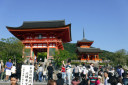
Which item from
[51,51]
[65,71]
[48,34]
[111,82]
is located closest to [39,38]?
[48,34]

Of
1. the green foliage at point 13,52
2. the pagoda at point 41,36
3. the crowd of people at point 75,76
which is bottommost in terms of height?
the crowd of people at point 75,76

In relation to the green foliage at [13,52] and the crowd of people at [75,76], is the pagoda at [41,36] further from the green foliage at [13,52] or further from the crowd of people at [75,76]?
the crowd of people at [75,76]

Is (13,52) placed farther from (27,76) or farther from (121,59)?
(121,59)

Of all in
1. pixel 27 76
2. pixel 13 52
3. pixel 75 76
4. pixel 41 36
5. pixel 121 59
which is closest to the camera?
pixel 27 76

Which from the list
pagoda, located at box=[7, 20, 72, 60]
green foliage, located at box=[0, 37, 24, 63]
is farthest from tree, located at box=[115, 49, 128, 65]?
green foliage, located at box=[0, 37, 24, 63]

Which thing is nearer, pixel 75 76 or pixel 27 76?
pixel 27 76

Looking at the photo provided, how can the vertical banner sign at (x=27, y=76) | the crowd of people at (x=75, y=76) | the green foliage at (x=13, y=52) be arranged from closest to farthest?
1. the crowd of people at (x=75, y=76)
2. the vertical banner sign at (x=27, y=76)
3. the green foliage at (x=13, y=52)

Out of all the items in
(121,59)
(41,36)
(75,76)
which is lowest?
(75,76)

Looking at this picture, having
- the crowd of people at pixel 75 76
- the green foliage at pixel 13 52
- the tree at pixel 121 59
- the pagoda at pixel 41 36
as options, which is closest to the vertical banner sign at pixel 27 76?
the crowd of people at pixel 75 76

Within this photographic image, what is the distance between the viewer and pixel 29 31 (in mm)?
23141

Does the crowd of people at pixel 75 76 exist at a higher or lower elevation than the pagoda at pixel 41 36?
lower

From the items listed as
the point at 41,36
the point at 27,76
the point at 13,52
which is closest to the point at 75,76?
the point at 27,76

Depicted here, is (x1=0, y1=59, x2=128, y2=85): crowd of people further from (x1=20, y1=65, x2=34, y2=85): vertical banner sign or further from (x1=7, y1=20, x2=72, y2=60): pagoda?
(x1=7, y1=20, x2=72, y2=60): pagoda

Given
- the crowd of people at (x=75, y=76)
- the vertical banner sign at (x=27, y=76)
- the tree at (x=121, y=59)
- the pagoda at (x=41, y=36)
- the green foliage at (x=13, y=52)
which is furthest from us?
the tree at (x=121, y=59)
